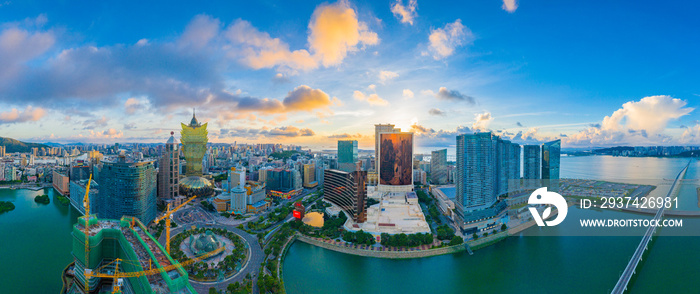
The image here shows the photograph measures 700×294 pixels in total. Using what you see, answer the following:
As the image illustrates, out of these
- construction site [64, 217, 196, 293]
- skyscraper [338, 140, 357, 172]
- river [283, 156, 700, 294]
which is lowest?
river [283, 156, 700, 294]

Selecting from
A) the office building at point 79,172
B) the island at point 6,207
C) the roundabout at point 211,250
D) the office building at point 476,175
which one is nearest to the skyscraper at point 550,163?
the office building at point 476,175

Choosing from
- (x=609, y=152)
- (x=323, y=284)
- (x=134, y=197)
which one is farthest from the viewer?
(x=609, y=152)

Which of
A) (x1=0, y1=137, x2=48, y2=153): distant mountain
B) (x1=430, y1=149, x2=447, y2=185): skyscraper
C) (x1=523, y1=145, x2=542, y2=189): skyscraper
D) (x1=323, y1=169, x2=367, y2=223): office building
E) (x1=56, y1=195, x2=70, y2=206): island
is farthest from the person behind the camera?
(x1=0, y1=137, x2=48, y2=153): distant mountain

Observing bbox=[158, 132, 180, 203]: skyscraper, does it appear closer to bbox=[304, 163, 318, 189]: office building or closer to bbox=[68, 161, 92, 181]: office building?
bbox=[68, 161, 92, 181]: office building

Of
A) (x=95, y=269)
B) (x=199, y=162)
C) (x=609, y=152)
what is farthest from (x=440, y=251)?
(x=609, y=152)

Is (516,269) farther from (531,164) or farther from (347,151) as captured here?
(347,151)

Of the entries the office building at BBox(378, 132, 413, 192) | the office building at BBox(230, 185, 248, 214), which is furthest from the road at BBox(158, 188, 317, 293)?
the office building at BBox(378, 132, 413, 192)

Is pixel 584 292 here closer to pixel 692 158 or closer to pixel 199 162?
pixel 199 162
